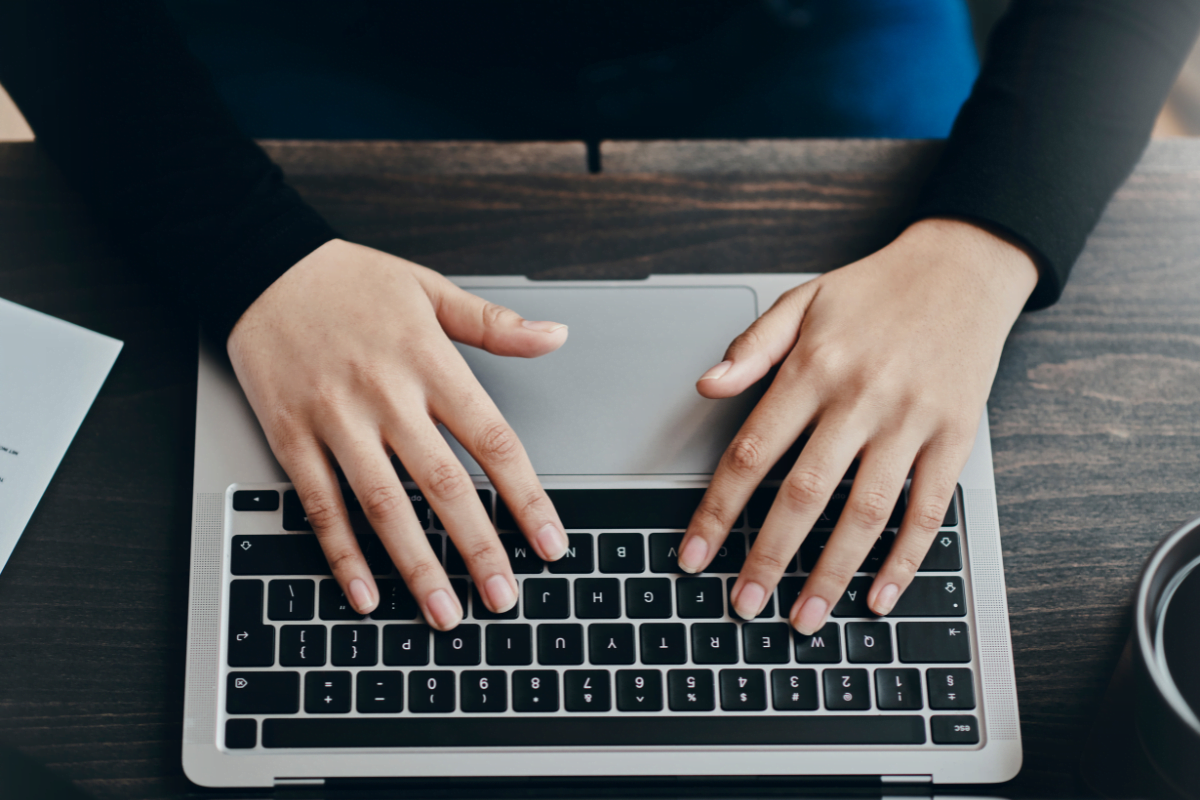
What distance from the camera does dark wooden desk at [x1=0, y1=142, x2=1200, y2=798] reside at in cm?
47

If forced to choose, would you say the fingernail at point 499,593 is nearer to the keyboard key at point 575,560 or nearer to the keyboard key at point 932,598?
the keyboard key at point 575,560

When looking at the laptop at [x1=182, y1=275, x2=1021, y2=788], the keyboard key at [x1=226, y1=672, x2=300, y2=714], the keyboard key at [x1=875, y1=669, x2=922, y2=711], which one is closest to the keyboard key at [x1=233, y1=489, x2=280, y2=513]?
the laptop at [x1=182, y1=275, x2=1021, y2=788]

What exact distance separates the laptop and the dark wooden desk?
5cm

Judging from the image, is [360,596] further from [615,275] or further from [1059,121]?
[1059,121]

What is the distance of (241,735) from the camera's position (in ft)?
1.46

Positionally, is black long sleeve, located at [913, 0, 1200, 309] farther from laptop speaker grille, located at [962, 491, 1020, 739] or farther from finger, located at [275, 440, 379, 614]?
finger, located at [275, 440, 379, 614]

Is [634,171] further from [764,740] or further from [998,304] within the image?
[764,740]

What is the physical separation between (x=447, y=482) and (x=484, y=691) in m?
0.14

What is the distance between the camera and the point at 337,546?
456 mm

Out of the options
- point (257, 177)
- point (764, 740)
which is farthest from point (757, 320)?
point (257, 177)

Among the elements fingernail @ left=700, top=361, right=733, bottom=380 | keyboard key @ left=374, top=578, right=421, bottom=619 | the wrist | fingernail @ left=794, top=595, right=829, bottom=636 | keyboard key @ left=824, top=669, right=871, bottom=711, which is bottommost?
keyboard key @ left=824, top=669, right=871, bottom=711

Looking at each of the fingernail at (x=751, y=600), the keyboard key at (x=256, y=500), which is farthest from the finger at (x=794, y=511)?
the keyboard key at (x=256, y=500)

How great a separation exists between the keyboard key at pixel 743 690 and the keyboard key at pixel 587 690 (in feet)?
0.25

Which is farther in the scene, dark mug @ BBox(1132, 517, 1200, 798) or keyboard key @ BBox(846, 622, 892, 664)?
keyboard key @ BBox(846, 622, 892, 664)
